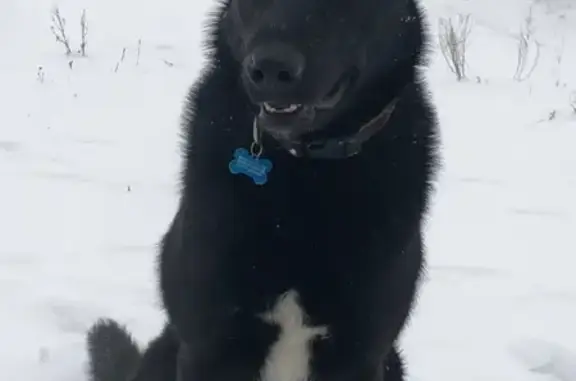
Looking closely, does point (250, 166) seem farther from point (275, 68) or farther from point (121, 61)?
point (121, 61)

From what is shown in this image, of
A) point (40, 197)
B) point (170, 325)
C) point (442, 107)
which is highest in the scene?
point (170, 325)

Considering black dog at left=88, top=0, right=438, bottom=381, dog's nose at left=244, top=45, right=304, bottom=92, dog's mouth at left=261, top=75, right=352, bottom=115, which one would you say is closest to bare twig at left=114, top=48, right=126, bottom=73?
black dog at left=88, top=0, right=438, bottom=381

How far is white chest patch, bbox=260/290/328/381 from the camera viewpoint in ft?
6.89

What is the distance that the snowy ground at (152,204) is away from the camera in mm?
3025

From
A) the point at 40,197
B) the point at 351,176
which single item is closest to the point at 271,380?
the point at 351,176

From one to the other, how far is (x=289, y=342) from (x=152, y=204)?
1868 mm

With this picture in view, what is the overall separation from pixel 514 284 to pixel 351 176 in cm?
154

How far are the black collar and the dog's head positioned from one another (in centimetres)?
4

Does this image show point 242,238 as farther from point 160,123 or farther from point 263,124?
point 160,123

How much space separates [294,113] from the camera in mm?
1899

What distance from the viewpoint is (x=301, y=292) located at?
2.10 meters

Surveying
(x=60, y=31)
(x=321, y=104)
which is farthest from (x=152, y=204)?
(x=60, y=31)

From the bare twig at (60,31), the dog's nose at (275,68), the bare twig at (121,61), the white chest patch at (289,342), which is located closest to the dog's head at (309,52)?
the dog's nose at (275,68)

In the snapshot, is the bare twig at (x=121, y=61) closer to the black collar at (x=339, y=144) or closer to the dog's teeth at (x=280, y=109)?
the black collar at (x=339, y=144)
